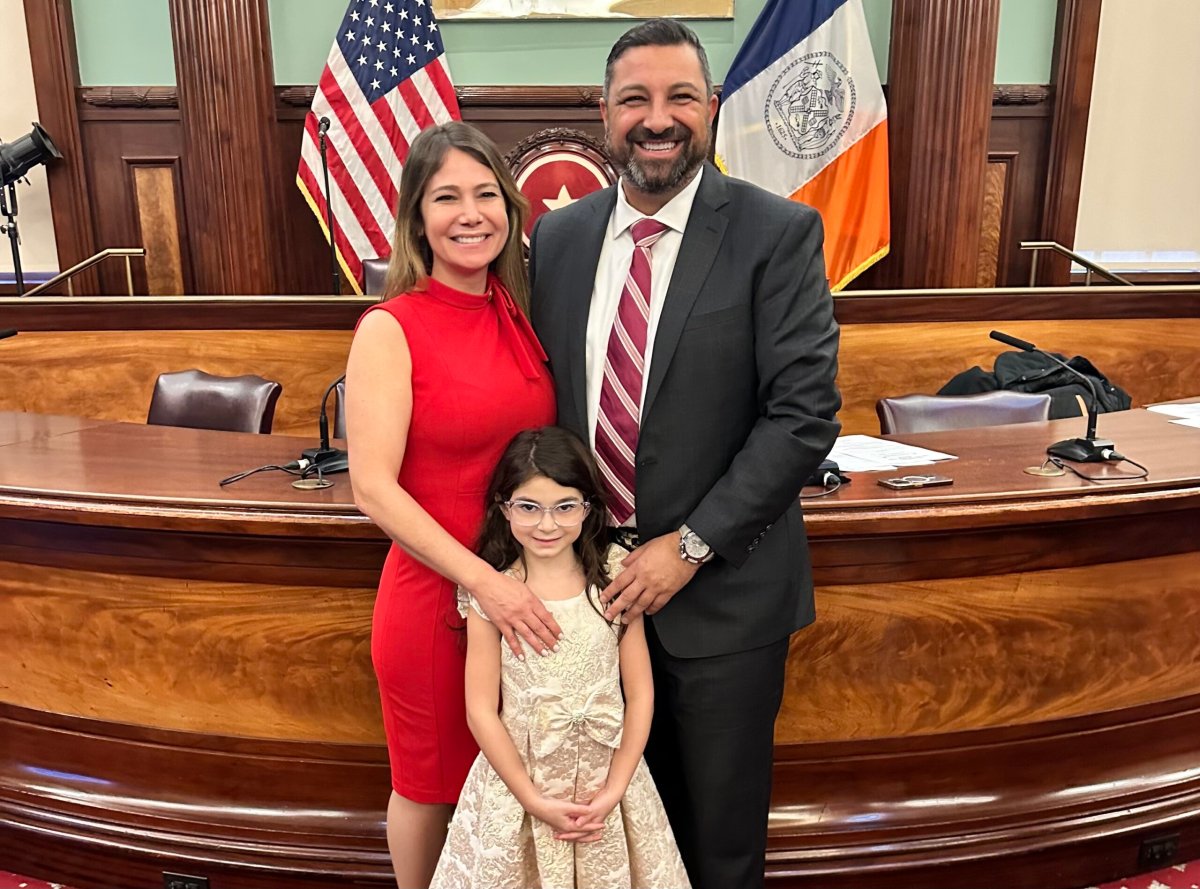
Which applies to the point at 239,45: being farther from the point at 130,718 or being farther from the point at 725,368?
the point at 725,368

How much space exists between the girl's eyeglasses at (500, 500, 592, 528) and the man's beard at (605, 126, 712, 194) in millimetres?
493

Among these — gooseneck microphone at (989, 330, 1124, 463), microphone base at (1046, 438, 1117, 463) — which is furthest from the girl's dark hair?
microphone base at (1046, 438, 1117, 463)

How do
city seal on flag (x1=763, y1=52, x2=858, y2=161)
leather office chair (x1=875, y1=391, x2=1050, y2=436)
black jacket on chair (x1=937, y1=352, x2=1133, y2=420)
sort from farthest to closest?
city seal on flag (x1=763, y1=52, x2=858, y2=161), black jacket on chair (x1=937, y1=352, x2=1133, y2=420), leather office chair (x1=875, y1=391, x2=1050, y2=436)

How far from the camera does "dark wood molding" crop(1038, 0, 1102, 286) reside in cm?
602

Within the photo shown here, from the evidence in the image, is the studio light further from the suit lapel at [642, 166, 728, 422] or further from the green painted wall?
the suit lapel at [642, 166, 728, 422]

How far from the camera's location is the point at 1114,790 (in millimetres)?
2109

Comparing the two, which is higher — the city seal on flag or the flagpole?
the city seal on flag

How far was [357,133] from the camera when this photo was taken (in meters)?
5.71

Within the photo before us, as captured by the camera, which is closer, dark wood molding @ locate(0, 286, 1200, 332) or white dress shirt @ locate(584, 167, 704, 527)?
white dress shirt @ locate(584, 167, 704, 527)

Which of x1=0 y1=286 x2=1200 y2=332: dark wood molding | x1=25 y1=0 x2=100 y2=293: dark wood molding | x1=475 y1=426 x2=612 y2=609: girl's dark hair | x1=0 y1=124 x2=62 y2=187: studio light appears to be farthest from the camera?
x1=25 y1=0 x2=100 y2=293: dark wood molding

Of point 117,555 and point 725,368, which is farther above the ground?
point 725,368

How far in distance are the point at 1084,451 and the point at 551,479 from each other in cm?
140

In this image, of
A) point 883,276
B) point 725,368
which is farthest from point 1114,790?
point 883,276

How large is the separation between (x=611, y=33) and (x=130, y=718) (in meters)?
5.26
